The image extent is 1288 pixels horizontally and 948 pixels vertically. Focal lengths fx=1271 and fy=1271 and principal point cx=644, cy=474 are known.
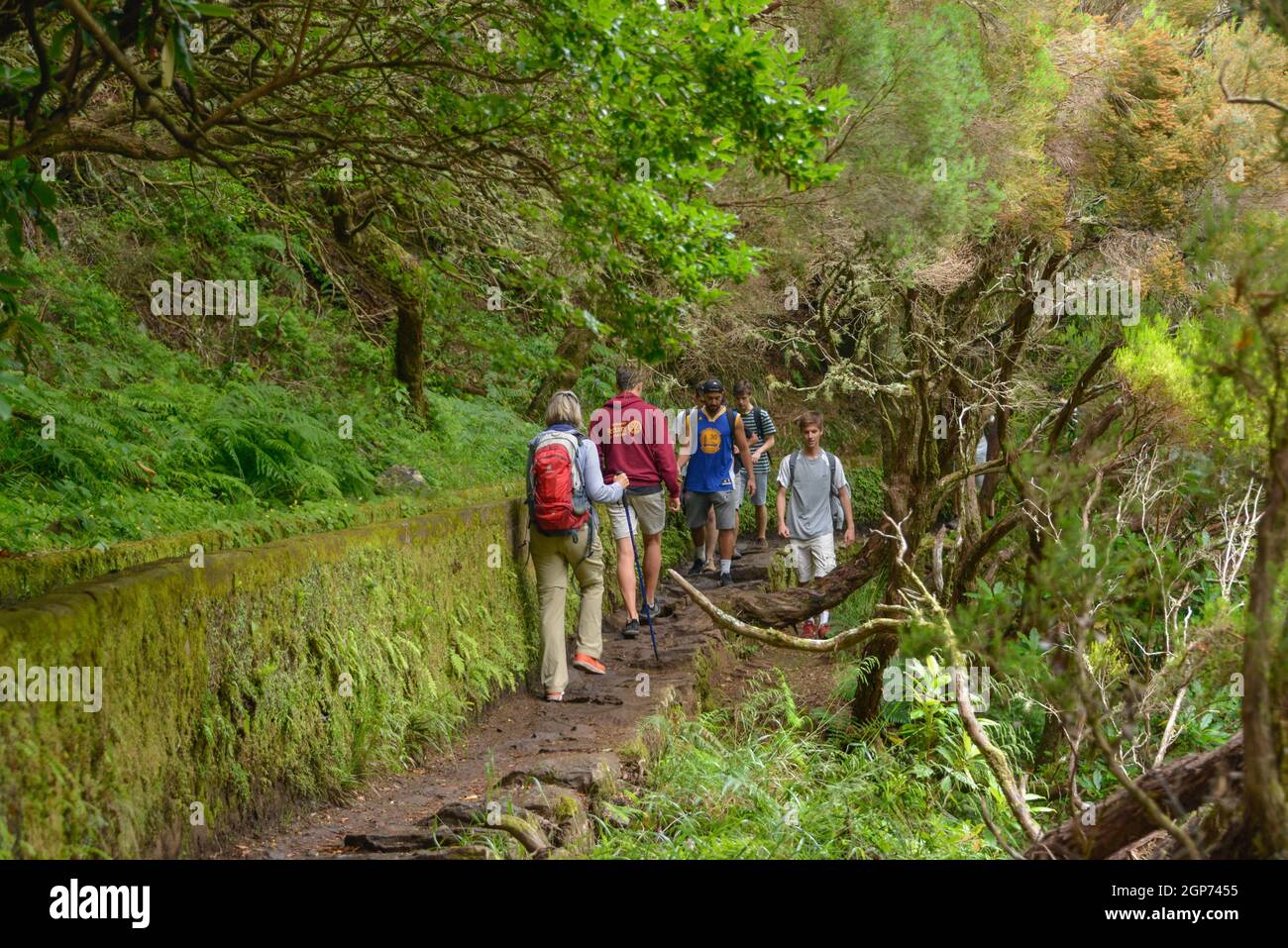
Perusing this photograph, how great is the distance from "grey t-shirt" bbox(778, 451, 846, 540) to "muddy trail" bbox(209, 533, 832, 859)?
1431mm

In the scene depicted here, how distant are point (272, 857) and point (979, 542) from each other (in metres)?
6.72

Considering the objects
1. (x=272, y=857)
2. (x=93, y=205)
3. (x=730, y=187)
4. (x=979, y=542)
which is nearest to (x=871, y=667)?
(x=979, y=542)

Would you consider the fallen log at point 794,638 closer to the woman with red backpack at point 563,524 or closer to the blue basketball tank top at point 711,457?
the woman with red backpack at point 563,524

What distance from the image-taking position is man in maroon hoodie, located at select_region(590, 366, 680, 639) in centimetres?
1096

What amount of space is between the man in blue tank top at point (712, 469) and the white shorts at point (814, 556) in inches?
48.1

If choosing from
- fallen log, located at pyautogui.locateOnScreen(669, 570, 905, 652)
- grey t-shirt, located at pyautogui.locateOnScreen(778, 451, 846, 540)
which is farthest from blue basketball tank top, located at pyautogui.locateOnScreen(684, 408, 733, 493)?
fallen log, located at pyautogui.locateOnScreen(669, 570, 905, 652)

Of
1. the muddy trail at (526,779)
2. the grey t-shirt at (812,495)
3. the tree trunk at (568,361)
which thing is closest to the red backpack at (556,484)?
the muddy trail at (526,779)

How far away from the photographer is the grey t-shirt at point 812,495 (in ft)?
41.1

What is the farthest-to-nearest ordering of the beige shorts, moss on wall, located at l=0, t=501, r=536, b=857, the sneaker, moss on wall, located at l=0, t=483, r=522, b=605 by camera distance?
the beige shorts → the sneaker → moss on wall, located at l=0, t=483, r=522, b=605 → moss on wall, located at l=0, t=501, r=536, b=857

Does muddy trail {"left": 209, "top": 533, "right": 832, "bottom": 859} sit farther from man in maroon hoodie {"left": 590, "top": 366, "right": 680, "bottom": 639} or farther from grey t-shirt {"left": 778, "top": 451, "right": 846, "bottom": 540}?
grey t-shirt {"left": 778, "top": 451, "right": 846, "bottom": 540}

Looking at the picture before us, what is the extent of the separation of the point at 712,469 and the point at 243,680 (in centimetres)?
806
